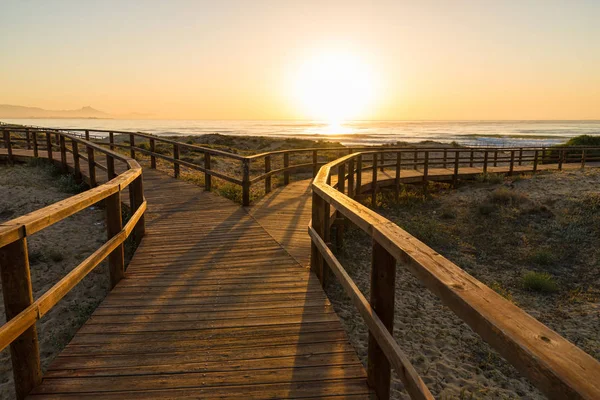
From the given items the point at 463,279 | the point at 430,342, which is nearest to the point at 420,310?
the point at 430,342

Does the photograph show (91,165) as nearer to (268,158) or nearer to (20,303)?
(268,158)

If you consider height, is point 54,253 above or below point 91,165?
below

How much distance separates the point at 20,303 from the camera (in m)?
2.59

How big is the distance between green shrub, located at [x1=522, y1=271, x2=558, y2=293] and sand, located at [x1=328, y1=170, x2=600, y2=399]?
0.36ft

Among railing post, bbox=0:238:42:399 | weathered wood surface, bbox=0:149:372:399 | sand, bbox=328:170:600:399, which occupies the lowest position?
sand, bbox=328:170:600:399

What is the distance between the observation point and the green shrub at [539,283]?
7699 millimetres

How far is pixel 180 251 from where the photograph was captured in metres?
5.95

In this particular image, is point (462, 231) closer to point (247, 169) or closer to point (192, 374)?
point (247, 169)

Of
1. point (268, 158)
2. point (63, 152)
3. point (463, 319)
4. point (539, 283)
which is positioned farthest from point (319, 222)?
point (63, 152)

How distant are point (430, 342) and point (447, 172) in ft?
A: 40.8

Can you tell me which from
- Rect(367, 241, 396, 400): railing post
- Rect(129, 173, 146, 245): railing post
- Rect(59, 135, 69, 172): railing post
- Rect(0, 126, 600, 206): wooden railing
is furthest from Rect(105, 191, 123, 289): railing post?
Rect(59, 135, 69, 172): railing post

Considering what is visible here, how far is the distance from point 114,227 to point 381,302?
126 inches

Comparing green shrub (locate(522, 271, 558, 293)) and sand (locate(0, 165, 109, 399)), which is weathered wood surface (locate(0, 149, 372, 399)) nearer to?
sand (locate(0, 165, 109, 399))

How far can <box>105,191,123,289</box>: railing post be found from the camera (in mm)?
4438
